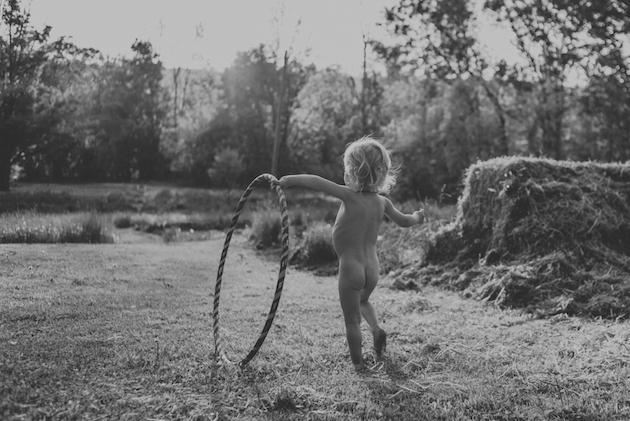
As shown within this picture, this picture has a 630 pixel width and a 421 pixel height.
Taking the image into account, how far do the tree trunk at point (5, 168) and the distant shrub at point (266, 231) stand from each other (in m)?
6.76

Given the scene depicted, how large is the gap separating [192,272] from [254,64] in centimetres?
3004

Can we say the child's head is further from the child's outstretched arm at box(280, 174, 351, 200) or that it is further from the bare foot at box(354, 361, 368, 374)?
the bare foot at box(354, 361, 368, 374)

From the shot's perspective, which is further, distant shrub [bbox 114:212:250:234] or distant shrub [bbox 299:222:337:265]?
distant shrub [bbox 114:212:250:234]

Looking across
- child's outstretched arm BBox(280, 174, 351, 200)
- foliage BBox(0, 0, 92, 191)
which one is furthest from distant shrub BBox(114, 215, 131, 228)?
child's outstretched arm BBox(280, 174, 351, 200)

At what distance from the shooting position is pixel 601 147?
1257 inches

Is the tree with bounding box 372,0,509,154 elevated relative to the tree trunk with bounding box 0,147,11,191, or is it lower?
elevated

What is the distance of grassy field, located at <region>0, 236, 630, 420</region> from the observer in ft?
11.3

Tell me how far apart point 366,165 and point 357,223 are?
0.50 metres

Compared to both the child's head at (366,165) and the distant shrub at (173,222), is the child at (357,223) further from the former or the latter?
the distant shrub at (173,222)

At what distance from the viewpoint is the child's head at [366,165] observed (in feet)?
14.9

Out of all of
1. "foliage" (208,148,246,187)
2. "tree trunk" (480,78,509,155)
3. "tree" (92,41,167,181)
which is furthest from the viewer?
"tree" (92,41,167,181)

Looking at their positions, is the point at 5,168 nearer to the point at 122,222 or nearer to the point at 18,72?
the point at 122,222

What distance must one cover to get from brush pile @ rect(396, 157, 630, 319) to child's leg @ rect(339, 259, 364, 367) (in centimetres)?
314

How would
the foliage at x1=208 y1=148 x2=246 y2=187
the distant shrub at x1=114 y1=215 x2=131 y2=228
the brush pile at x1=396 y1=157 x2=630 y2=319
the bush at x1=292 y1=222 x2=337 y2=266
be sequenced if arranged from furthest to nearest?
1. the foliage at x1=208 y1=148 x2=246 y2=187
2. the distant shrub at x1=114 y1=215 x2=131 y2=228
3. the bush at x1=292 y1=222 x2=337 y2=266
4. the brush pile at x1=396 y1=157 x2=630 y2=319
